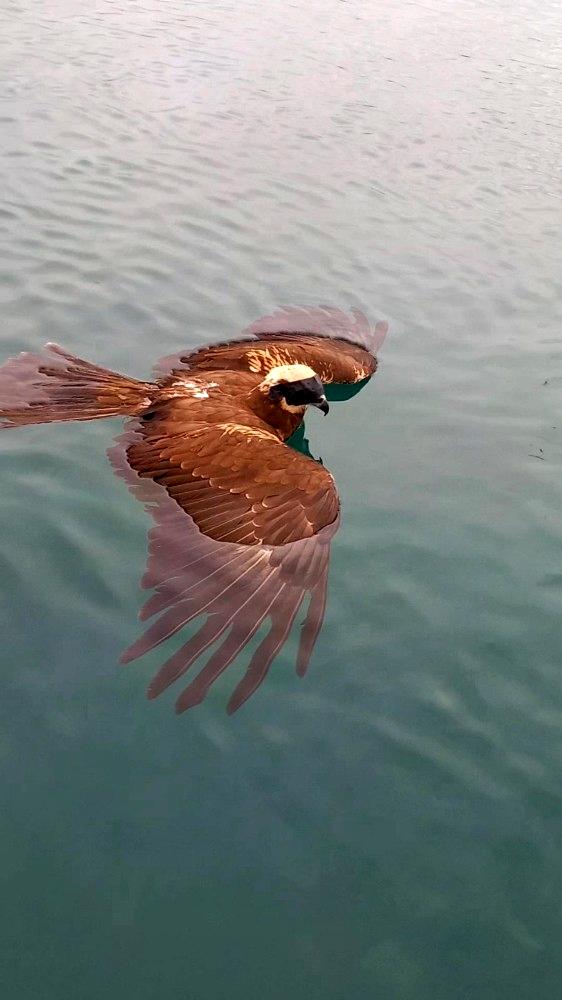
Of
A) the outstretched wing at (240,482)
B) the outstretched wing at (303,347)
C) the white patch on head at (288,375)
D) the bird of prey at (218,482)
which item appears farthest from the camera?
the outstretched wing at (303,347)

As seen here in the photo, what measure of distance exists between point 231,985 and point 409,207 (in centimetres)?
810

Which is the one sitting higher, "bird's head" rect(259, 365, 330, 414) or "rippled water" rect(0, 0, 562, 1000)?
"bird's head" rect(259, 365, 330, 414)

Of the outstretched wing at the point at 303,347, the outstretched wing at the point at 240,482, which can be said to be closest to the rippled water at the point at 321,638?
the outstretched wing at the point at 303,347

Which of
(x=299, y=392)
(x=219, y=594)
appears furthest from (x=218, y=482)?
(x=299, y=392)

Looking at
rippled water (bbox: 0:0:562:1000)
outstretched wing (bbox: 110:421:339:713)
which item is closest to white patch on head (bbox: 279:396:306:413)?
rippled water (bbox: 0:0:562:1000)

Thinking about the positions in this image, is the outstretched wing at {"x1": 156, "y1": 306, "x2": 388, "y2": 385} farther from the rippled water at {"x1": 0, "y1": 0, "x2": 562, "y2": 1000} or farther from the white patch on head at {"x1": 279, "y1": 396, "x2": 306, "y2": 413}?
the white patch on head at {"x1": 279, "y1": 396, "x2": 306, "y2": 413}

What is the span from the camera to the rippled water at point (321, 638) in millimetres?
2947

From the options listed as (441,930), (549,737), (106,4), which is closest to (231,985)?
(441,930)

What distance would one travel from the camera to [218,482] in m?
4.32

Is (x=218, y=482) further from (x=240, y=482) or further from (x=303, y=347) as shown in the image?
(x=303, y=347)

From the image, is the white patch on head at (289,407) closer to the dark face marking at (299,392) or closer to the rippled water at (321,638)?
the dark face marking at (299,392)

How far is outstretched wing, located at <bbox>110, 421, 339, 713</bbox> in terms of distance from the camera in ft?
11.2

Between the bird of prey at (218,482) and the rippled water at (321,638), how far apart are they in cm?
22

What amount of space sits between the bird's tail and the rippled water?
0.65 feet
